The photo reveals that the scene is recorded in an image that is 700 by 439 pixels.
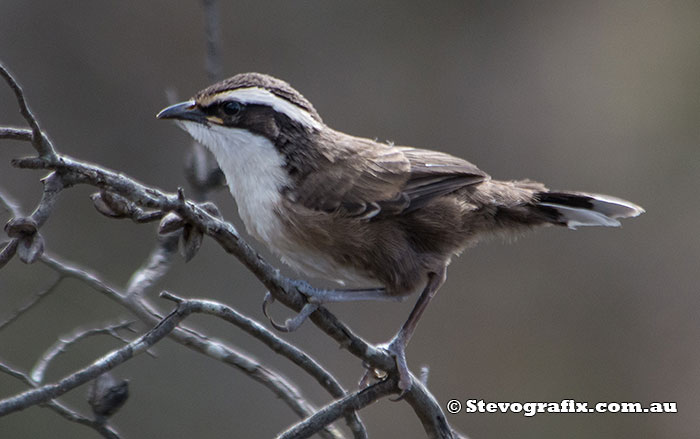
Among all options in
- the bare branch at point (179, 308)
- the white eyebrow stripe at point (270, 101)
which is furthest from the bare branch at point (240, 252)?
the white eyebrow stripe at point (270, 101)

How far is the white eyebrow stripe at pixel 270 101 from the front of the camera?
15.2 feet

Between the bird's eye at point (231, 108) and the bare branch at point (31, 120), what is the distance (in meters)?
2.00

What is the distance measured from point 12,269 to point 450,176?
505 cm

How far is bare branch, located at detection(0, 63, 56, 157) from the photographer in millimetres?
2645

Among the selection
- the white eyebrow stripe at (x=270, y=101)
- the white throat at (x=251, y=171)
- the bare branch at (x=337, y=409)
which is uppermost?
the white eyebrow stripe at (x=270, y=101)

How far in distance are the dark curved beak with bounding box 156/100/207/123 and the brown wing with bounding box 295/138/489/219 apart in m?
0.64

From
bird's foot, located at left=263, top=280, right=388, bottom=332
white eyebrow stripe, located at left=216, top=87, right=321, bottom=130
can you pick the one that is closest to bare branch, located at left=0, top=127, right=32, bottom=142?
bird's foot, located at left=263, top=280, right=388, bottom=332

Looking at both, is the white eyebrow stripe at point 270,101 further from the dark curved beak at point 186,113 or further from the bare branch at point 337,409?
the bare branch at point 337,409

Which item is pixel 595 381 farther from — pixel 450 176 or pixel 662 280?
pixel 450 176

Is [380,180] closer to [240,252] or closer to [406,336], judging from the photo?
[406,336]

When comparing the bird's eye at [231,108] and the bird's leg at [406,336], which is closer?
the bird's leg at [406,336]

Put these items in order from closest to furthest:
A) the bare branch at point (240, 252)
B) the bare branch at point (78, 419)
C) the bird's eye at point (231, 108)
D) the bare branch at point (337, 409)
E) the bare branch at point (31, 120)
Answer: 1. the bare branch at point (31, 120)
2. the bare branch at point (240, 252)
3. the bare branch at point (337, 409)
4. the bare branch at point (78, 419)
5. the bird's eye at point (231, 108)

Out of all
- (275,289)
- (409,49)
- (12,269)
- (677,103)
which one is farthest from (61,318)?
(677,103)

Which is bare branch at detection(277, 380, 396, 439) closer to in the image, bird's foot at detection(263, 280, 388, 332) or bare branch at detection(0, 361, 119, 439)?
bird's foot at detection(263, 280, 388, 332)
